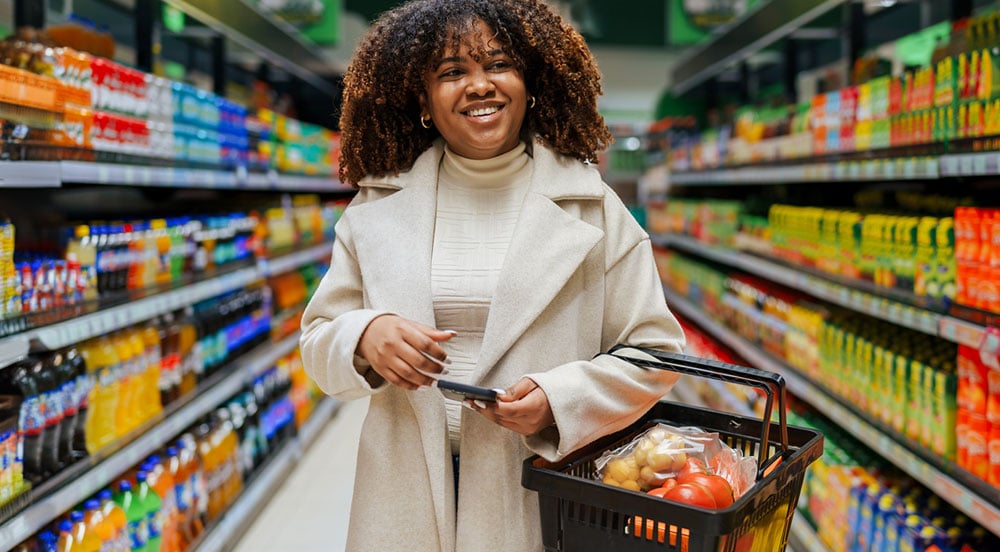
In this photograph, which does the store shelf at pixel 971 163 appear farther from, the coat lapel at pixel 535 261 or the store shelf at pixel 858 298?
the coat lapel at pixel 535 261

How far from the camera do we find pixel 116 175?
9.04 ft

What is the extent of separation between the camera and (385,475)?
64.6 inches

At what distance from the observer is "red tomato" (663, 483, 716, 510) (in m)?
1.25

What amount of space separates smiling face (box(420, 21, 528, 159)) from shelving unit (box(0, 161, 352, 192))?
3.68ft

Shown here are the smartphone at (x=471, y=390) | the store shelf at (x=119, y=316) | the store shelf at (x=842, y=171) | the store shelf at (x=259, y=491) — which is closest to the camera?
the smartphone at (x=471, y=390)

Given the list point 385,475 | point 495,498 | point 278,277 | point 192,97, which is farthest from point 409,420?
point 278,277

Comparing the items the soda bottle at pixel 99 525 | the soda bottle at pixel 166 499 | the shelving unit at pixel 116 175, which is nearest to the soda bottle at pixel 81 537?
the soda bottle at pixel 99 525

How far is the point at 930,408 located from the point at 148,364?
2.48 meters

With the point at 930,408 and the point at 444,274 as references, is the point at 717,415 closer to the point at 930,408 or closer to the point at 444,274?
the point at 444,274

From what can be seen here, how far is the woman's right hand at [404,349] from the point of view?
1.39 meters

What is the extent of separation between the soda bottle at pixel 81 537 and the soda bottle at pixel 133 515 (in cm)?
21

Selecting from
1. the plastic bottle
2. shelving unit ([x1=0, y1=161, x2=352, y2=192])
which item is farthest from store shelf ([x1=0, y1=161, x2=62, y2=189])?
the plastic bottle

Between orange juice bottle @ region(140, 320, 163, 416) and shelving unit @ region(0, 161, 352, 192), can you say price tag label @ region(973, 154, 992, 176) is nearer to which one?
shelving unit @ region(0, 161, 352, 192)

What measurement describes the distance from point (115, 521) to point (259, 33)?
9.02 ft
